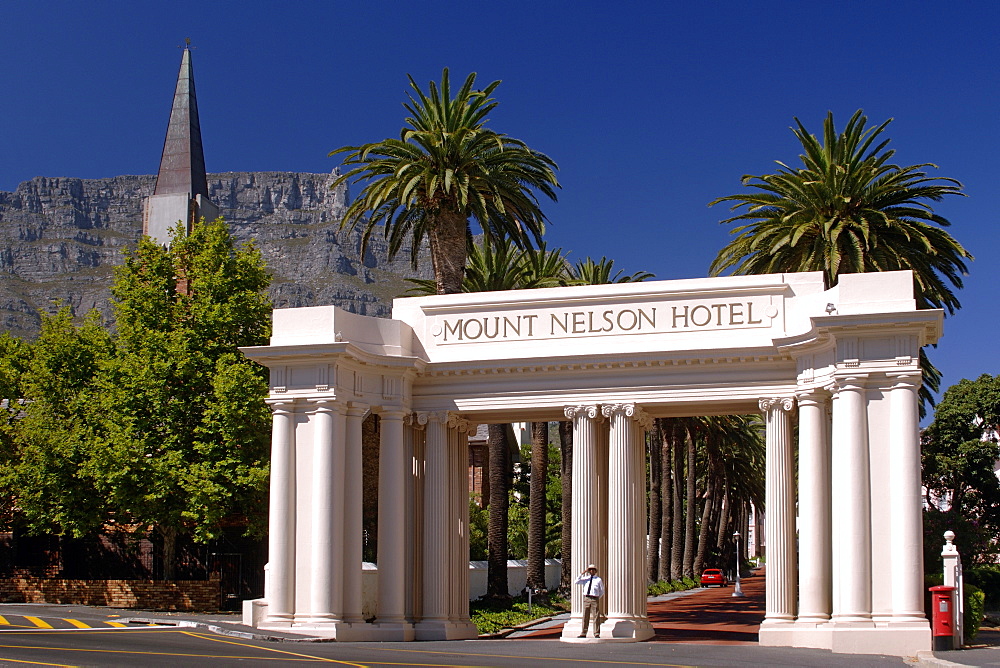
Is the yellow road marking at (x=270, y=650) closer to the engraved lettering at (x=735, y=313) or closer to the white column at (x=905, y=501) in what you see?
the white column at (x=905, y=501)

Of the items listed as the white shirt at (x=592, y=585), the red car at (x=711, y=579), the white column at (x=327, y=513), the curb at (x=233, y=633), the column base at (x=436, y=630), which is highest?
the white column at (x=327, y=513)

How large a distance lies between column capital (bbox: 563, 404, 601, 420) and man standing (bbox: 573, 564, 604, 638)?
3894mm

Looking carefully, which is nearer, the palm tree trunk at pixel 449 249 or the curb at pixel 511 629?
the curb at pixel 511 629

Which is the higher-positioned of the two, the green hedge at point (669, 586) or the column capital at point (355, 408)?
the column capital at point (355, 408)

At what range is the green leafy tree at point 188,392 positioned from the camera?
132ft

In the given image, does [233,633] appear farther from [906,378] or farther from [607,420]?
[906,378]

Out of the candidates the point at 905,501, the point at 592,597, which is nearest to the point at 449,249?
the point at 592,597

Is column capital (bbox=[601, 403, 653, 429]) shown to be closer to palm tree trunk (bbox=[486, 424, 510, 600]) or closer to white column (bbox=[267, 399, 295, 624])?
white column (bbox=[267, 399, 295, 624])

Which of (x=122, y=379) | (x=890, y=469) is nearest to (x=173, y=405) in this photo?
(x=122, y=379)

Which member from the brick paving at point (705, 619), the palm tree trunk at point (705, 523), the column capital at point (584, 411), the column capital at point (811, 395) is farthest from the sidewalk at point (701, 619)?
the palm tree trunk at point (705, 523)

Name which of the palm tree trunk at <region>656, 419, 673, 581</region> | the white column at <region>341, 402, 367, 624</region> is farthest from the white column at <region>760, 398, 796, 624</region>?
the palm tree trunk at <region>656, 419, 673, 581</region>

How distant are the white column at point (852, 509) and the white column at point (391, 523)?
10894mm

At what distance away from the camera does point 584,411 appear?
3152cm

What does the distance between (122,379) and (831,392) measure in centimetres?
2491
